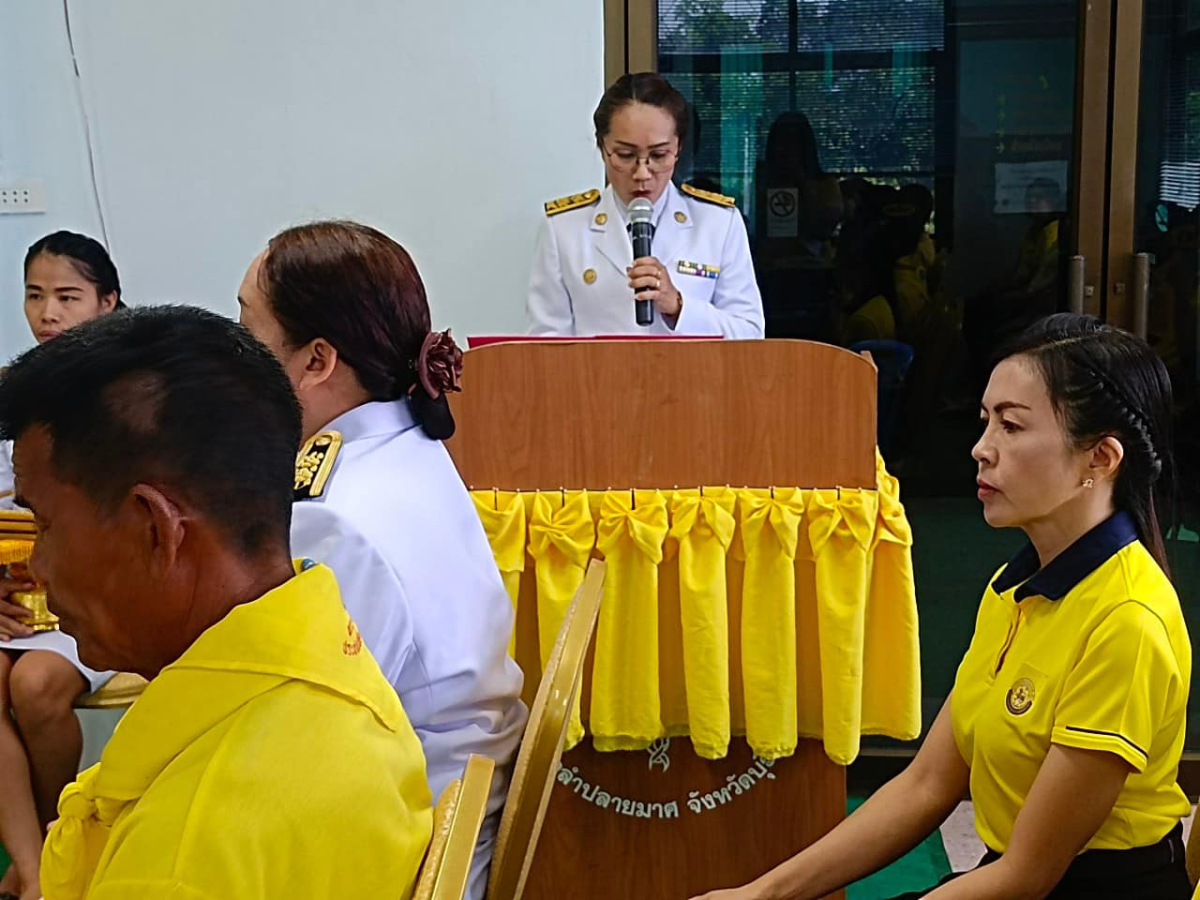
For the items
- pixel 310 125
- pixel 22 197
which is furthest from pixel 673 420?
pixel 22 197

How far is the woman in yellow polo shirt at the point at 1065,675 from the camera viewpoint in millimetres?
1412

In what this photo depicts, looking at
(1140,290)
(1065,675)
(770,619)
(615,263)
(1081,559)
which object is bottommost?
(770,619)

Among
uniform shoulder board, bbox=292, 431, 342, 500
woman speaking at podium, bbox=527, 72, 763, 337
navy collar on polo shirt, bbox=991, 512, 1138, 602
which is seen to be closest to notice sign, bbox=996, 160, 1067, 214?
woman speaking at podium, bbox=527, 72, 763, 337

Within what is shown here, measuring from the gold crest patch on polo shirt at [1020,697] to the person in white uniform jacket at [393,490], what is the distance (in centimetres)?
57

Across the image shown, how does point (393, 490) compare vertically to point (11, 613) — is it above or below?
above

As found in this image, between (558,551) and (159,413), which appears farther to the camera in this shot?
(558,551)

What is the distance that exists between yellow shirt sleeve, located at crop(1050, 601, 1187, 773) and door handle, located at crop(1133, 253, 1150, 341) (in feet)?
6.11

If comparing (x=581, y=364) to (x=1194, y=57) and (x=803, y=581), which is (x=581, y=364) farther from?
(x=1194, y=57)

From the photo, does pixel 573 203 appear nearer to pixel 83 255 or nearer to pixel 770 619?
pixel 83 255

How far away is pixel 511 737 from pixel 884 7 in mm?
2412

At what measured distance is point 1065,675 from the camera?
1.46 metres

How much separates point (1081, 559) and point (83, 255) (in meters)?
2.36

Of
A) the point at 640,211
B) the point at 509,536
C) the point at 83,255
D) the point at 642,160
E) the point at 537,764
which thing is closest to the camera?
the point at 537,764

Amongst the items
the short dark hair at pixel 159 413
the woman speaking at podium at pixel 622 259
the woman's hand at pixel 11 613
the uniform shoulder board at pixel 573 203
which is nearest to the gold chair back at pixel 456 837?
the short dark hair at pixel 159 413
